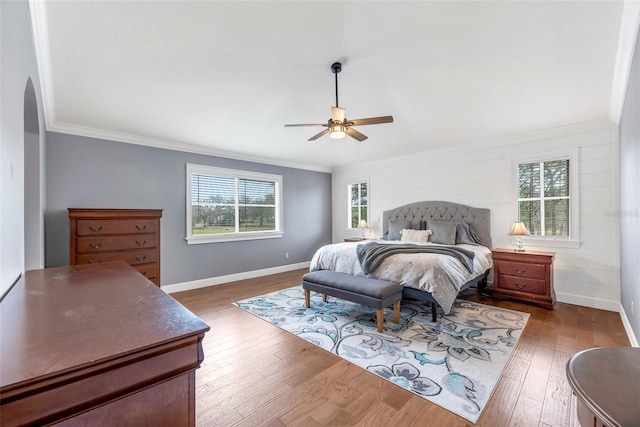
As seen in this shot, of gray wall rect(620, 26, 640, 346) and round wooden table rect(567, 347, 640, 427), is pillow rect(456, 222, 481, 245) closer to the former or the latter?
gray wall rect(620, 26, 640, 346)

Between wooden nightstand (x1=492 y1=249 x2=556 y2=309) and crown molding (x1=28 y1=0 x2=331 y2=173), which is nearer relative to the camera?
crown molding (x1=28 y1=0 x2=331 y2=173)

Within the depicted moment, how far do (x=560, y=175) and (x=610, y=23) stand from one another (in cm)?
255

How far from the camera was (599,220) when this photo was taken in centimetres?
368

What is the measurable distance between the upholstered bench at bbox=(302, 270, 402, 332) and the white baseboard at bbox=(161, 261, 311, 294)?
2198 millimetres

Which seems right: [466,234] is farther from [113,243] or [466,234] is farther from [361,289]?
[113,243]

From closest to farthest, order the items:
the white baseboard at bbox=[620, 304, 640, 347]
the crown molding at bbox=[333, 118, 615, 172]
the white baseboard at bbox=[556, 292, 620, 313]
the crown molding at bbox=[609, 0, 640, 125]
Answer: the crown molding at bbox=[609, 0, 640, 125] → the white baseboard at bbox=[620, 304, 640, 347] → the white baseboard at bbox=[556, 292, 620, 313] → the crown molding at bbox=[333, 118, 615, 172]

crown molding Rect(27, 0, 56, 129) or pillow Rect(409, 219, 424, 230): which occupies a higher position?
crown molding Rect(27, 0, 56, 129)

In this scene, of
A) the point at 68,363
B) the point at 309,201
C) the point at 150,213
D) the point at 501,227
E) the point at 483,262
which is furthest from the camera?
the point at 309,201

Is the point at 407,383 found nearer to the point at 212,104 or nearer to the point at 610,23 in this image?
the point at 610,23

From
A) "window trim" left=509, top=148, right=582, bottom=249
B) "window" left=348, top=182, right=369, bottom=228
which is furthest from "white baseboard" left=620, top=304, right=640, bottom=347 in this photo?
"window" left=348, top=182, right=369, bottom=228

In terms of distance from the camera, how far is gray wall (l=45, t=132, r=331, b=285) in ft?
11.9

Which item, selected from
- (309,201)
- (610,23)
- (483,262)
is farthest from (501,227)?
(309,201)

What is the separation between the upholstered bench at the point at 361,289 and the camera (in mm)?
2924

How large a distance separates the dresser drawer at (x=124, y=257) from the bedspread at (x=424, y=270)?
234 centimetres
